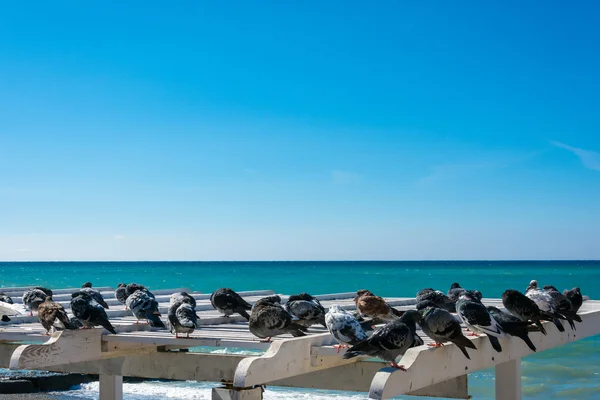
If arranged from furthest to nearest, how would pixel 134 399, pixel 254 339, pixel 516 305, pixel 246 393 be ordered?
pixel 134 399 → pixel 516 305 → pixel 254 339 → pixel 246 393

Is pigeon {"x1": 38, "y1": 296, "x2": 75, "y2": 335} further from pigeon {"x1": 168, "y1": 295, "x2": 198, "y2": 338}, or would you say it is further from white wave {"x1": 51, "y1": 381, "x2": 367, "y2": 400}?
white wave {"x1": 51, "y1": 381, "x2": 367, "y2": 400}

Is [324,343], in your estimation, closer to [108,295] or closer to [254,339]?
[254,339]

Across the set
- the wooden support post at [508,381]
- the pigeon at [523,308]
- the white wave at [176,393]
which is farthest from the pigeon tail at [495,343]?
the white wave at [176,393]

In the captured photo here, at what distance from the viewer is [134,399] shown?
25078mm

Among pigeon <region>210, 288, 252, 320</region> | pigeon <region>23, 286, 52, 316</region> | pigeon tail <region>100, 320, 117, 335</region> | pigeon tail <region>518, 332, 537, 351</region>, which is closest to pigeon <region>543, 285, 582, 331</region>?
pigeon tail <region>518, 332, 537, 351</region>

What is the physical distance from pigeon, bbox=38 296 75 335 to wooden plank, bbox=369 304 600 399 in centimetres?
429

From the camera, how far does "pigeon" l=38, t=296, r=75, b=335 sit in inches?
376

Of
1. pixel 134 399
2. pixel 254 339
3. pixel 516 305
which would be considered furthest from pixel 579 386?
pixel 254 339

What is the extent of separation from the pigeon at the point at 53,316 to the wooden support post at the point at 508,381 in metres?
5.52

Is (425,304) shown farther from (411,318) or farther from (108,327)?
(108,327)

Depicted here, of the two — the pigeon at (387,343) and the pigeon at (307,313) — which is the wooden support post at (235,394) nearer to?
the pigeon at (387,343)

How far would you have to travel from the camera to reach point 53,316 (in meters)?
9.66

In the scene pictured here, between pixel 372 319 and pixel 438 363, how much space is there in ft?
8.43

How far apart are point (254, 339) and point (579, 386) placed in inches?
765
